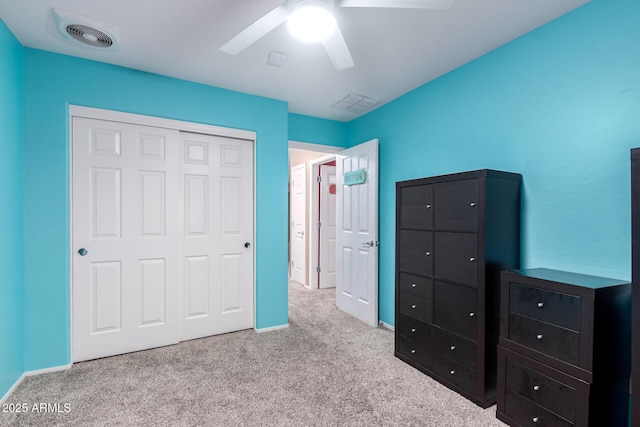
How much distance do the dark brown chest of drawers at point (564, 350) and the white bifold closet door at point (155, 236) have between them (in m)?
2.42

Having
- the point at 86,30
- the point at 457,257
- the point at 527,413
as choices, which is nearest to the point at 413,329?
the point at 457,257

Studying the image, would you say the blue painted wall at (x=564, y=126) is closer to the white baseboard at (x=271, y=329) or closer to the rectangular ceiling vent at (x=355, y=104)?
the rectangular ceiling vent at (x=355, y=104)

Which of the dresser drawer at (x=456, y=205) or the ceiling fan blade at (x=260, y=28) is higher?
the ceiling fan blade at (x=260, y=28)

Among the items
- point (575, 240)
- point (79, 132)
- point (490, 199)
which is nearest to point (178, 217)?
point (79, 132)

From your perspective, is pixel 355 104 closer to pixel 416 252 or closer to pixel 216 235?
pixel 416 252

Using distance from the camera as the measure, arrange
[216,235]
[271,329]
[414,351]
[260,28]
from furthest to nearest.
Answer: [271,329], [216,235], [414,351], [260,28]

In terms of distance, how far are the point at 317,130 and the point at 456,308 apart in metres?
2.70

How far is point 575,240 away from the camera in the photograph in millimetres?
1905

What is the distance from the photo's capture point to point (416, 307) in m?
2.55

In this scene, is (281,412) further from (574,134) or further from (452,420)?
(574,134)

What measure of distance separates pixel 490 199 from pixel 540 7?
119cm

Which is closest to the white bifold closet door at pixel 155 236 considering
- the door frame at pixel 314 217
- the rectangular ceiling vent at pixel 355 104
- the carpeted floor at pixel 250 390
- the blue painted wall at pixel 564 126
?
the carpeted floor at pixel 250 390

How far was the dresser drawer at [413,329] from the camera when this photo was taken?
2445 mm

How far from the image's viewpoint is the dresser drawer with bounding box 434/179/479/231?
6.83 feet
